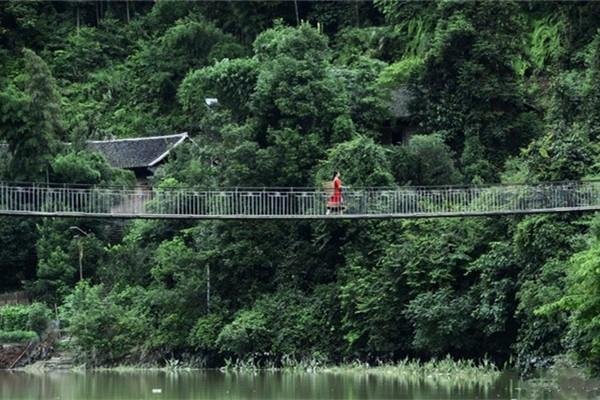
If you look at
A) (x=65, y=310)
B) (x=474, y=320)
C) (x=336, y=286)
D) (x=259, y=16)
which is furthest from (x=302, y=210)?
(x=259, y=16)

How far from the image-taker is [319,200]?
106 feet

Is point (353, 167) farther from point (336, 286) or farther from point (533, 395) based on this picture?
point (533, 395)

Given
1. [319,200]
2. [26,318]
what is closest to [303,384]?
[319,200]

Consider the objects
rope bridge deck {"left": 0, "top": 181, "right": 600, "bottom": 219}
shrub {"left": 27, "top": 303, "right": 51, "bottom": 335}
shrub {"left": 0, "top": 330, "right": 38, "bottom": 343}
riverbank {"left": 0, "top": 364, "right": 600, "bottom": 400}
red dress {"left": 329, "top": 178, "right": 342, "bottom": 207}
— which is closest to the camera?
riverbank {"left": 0, "top": 364, "right": 600, "bottom": 400}

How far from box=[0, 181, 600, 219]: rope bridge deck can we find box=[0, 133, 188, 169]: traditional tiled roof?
23.1 ft

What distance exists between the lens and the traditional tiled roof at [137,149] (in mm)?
42812

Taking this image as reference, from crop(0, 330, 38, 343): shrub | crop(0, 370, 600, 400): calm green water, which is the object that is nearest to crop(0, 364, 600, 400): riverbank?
crop(0, 370, 600, 400): calm green water

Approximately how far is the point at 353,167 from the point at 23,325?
7.95 m

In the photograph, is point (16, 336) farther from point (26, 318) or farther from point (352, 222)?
point (352, 222)

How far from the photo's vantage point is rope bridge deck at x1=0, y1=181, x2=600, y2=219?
29234 mm

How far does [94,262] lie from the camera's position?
38.5 metres

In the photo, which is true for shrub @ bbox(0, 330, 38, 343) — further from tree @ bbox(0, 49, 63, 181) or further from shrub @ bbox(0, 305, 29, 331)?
tree @ bbox(0, 49, 63, 181)

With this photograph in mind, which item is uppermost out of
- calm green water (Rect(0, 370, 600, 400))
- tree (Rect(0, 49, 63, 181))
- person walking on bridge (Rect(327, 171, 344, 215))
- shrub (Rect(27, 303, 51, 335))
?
tree (Rect(0, 49, 63, 181))

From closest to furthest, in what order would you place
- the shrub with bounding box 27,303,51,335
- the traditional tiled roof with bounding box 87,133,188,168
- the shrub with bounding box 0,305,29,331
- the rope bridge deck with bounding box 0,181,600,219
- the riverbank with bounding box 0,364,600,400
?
the riverbank with bounding box 0,364,600,400
the rope bridge deck with bounding box 0,181,600,219
the shrub with bounding box 27,303,51,335
the shrub with bounding box 0,305,29,331
the traditional tiled roof with bounding box 87,133,188,168
